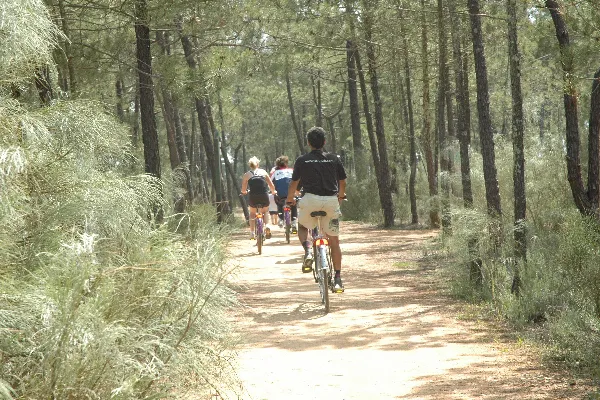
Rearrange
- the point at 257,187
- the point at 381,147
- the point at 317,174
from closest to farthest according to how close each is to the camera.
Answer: the point at 317,174
the point at 257,187
the point at 381,147

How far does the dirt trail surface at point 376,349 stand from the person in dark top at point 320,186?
94cm

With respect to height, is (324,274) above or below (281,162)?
below

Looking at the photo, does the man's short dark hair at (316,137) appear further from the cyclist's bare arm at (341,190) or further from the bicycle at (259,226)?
the bicycle at (259,226)

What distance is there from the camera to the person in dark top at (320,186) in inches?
408

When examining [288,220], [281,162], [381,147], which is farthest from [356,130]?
[281,162]

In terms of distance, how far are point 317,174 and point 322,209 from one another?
1.37 feet

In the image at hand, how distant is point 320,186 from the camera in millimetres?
10344

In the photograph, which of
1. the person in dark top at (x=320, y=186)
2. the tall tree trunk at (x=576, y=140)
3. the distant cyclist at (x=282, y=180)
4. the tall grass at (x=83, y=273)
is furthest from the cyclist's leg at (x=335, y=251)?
the distant cyclist at (x=282, y=180)

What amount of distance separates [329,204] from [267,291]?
2515 mm

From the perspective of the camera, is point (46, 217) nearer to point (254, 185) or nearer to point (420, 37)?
point (254, 185)

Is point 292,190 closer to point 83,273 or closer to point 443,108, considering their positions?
point 83,273

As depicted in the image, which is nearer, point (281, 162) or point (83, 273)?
point (83, 273)

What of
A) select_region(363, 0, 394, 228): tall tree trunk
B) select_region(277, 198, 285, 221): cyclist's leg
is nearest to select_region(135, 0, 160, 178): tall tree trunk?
select_region(277, 198, 285, 221): cyclist's leg

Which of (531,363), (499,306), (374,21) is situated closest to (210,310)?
(531,363)
